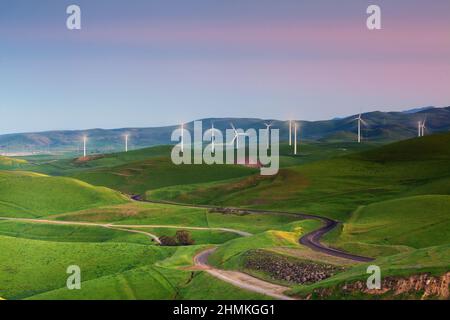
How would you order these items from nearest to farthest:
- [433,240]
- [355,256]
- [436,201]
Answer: [355,256] < [433,240] < [436,201]

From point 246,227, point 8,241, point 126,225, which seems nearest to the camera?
point 8,241

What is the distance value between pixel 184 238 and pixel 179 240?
1.56 meters

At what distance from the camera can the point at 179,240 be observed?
413 ft

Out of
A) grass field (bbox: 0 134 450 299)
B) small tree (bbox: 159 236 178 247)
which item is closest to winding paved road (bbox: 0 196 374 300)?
grass field (bbox: 0 134 450 299)

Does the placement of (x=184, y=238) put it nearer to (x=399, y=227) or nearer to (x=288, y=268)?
(x=399, y=227)

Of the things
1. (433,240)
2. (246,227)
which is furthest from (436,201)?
(246,227)

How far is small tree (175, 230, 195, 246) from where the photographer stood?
125688 mm

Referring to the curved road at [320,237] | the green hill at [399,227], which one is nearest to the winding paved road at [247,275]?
the curved road at [320,237]

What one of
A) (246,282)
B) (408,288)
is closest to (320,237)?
(246,282)

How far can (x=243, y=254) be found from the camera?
287ft

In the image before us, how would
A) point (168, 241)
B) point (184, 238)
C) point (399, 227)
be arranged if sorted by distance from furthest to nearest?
point (184, 238) < point (168, 241) < point (399, 227)

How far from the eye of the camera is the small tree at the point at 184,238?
126 m
